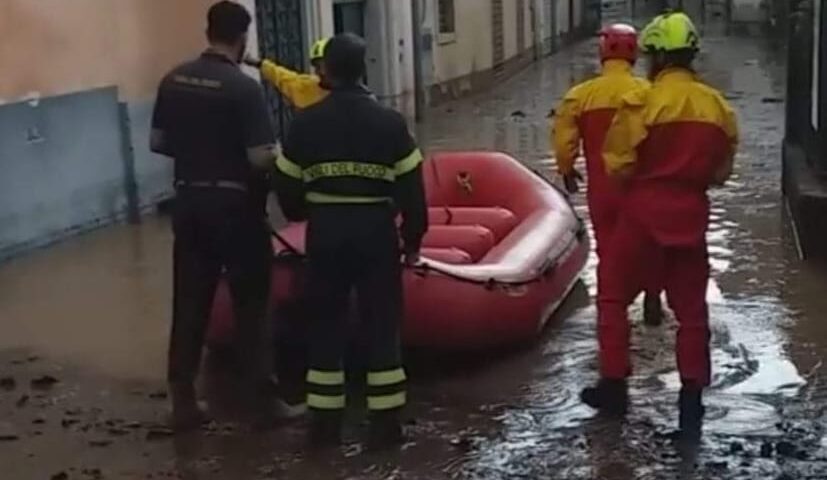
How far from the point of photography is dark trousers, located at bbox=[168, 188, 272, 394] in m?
6.88

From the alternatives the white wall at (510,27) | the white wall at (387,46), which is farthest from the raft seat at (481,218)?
the white wall at (510,27)

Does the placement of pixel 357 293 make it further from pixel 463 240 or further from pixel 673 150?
pixel 463 240

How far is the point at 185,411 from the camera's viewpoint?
23.1ft

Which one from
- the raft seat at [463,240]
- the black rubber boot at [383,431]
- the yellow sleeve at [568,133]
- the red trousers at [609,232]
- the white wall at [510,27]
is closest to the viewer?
the black rubber boot at [383,431]

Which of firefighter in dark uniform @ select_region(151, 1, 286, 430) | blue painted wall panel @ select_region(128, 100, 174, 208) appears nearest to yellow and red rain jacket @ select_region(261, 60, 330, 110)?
firefighter in dark uniform @ select_region(151, 1, 286, 430)

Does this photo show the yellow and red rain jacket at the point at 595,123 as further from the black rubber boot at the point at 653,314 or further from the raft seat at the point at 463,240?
the raft seat at the point at 463,240

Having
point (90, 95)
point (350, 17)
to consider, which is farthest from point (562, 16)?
point (90, 95)

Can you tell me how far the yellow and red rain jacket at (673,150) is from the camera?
6.43m

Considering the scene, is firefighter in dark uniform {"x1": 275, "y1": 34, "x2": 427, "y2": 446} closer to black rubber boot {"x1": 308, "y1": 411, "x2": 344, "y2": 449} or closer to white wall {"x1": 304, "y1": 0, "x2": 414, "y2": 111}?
black rubber boot {"x1": 308, "y1": 411, "x2": 344, "y2": 449}

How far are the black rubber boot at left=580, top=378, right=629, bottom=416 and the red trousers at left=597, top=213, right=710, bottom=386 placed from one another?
19 centimetres

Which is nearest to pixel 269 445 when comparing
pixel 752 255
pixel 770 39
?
pixel 752 255

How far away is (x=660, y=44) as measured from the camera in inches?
260

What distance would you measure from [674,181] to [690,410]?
979mm

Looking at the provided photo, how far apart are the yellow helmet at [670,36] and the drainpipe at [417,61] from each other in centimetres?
1504
